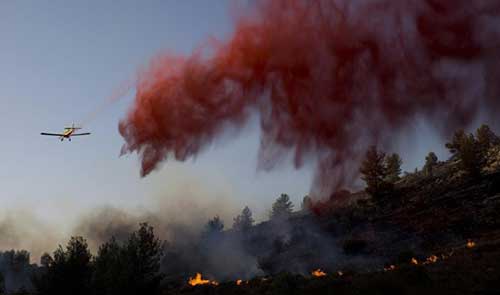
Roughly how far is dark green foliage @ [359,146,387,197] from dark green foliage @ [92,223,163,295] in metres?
59.7

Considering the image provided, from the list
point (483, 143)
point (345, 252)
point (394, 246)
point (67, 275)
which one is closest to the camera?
point (67, 275)

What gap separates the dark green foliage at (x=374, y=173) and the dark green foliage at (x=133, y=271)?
59685mm

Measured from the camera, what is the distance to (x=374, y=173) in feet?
285

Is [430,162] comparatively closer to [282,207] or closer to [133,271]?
[282,207]

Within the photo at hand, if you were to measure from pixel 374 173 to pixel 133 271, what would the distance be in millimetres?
64278

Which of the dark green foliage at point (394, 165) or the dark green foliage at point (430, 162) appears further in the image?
the dark green foliage at point (430, 162)

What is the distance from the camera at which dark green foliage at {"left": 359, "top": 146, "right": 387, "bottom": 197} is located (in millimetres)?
85312

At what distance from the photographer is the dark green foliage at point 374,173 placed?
3359 inches

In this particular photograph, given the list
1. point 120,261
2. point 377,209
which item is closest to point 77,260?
point 120,261

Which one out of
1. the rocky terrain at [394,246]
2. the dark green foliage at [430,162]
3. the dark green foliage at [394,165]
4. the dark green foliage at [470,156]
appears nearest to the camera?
the rocky terrain at [394,246]

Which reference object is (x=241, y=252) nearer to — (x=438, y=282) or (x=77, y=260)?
(x=77, y=260)

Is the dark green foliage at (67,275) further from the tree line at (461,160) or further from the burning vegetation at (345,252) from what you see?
the tree line at (461,160)

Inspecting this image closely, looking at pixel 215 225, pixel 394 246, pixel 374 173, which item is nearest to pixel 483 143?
pixel 374 173

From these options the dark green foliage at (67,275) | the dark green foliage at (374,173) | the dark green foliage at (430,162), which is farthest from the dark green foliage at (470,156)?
the dark green foliage at (67,275)
